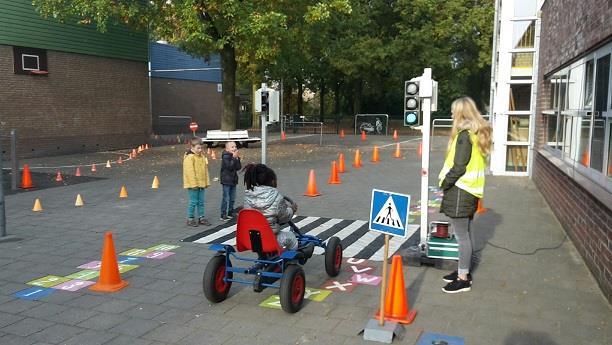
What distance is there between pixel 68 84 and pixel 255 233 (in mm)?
20059

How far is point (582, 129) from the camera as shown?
752 cm

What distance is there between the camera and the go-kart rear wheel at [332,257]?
6.10 meters

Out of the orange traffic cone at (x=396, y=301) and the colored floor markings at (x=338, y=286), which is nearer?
the orange traffic cone at (x=396, y=301)

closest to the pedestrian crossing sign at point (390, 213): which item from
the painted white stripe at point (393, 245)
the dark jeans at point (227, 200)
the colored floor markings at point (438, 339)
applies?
the colored floor markings at point (438, 339)

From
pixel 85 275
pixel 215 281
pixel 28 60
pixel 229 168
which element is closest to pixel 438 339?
pixel 215 281

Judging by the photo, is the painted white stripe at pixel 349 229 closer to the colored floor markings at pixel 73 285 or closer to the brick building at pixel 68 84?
the colored floor markings at pixel 73 285

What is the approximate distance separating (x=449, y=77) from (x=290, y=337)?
125ft

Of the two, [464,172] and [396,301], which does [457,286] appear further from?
[464,172]

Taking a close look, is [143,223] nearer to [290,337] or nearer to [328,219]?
[328,219]

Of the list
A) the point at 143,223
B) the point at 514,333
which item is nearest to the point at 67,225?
the point at 143,223

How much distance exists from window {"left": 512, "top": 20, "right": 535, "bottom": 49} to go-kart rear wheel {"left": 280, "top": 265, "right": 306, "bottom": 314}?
12114 mm

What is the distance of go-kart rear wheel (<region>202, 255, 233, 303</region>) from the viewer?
209 inches

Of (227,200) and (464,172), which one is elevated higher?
(464,172)

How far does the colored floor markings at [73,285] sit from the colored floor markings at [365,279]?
121 inches
